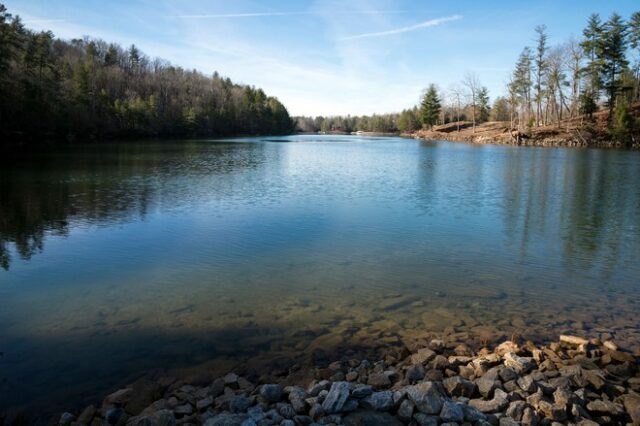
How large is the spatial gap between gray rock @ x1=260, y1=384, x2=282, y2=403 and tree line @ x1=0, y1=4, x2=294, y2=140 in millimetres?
49169

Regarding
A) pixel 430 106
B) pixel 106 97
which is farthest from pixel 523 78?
pixel 106 97

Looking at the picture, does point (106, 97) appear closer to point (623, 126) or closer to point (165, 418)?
point (623, 126)

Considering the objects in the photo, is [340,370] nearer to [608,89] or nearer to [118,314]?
[118,314]

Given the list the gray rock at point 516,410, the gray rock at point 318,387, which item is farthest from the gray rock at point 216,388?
the gray rock at point 516,410

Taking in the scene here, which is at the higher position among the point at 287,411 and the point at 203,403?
the point at 287,411

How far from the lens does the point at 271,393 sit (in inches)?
194

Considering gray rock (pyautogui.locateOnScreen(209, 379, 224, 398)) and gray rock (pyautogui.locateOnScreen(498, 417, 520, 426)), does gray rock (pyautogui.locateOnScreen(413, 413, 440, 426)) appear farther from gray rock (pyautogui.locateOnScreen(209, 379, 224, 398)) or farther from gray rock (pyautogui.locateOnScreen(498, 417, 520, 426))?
gray rock (pyautogui.locateOnScreen(209, 379, 224, 398))

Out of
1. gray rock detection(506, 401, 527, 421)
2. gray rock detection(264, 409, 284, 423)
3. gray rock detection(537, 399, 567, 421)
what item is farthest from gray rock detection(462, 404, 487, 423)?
gray rock detection(264, 409, 284, 423)

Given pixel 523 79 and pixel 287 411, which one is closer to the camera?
pixel 287 411

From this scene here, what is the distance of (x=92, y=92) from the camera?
238 ft

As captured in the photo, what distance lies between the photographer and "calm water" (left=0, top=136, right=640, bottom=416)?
661cm

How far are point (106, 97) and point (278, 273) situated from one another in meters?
75.7

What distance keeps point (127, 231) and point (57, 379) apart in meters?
8.31

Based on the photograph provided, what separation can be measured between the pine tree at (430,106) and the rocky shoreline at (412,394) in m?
100
